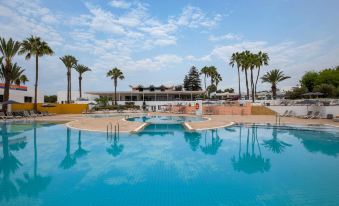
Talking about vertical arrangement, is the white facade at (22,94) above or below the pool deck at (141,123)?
above

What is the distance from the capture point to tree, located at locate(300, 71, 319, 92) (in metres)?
52.4

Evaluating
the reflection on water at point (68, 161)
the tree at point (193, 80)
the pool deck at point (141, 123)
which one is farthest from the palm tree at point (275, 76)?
the reflection on water at point (68, 161)

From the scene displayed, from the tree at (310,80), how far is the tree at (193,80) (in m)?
36.6

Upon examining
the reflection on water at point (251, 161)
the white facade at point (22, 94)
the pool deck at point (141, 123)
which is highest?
the white facade at point (22, 94)

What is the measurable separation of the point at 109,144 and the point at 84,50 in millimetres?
21019

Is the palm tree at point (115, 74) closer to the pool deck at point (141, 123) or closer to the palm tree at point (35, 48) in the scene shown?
the palm tree at point (35, 48)

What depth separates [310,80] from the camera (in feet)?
175

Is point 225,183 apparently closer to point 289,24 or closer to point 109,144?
point 109,144

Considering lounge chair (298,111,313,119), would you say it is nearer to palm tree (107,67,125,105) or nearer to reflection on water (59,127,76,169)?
reflection on water (59,127,76,169)

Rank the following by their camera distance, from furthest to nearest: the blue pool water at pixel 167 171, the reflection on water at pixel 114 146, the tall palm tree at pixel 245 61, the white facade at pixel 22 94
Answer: the tall palm tree at pixel 245 61 < the white facade at pixel 22 94 < the reflection on water at pixel 114 146 < the blue pool water at pixel 167 171

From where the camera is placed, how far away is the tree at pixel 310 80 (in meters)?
52.4

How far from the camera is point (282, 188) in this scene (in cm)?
737

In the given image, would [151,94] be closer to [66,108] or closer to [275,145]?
[66,108]

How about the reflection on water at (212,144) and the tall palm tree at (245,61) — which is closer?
the reflection on water at (212,144)
